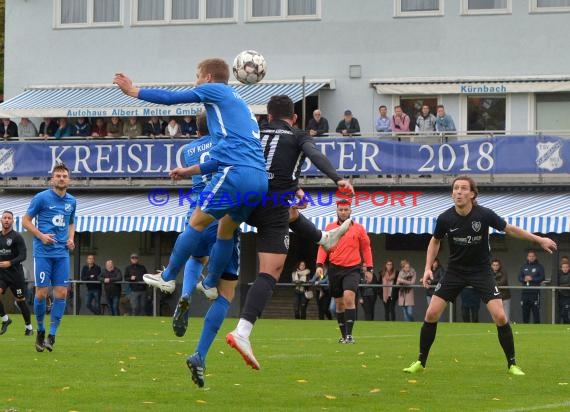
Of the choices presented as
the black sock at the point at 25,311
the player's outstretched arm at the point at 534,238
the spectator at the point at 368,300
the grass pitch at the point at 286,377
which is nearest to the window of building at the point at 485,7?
the spectator at the point at 368,300

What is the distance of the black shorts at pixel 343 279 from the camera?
64.8 ft

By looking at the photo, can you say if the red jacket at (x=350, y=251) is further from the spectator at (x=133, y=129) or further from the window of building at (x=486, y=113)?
the spectator at (x=133, y=129)

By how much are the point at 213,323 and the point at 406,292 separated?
21.5 metres

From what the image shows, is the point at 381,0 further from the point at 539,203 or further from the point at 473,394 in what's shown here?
the point at 473,394

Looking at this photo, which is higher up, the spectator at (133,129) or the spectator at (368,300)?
the spectator at (133,129)

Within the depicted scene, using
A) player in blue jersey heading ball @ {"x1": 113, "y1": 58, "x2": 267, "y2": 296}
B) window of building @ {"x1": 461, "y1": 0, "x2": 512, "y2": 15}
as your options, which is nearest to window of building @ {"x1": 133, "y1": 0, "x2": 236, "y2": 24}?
window of building @ {"x1": 461, "y1": 0, "x2": 512, "y2": 15}

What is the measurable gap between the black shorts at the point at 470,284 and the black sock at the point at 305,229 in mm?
1701

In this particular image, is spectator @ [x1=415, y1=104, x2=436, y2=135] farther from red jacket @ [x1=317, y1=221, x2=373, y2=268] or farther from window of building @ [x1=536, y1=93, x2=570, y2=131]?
red jacket @ [x1=317, y1=221, x2=373, y2=268]

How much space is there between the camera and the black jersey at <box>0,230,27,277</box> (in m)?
22.4

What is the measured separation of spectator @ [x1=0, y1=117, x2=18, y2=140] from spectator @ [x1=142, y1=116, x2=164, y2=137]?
385 cm

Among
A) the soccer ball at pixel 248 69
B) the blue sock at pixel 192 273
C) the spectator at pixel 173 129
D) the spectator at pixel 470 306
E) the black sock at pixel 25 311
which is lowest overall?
the spectator at pixel 470 306

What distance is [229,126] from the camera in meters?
11.1

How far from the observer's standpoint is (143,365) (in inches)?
551

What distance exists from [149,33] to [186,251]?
94.2 ft
